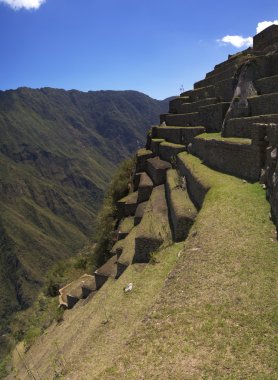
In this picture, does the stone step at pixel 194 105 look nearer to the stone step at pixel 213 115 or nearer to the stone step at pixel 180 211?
the stone step at pixel 213 115

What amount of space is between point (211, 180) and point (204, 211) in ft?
9.37

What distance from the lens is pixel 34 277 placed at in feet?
397

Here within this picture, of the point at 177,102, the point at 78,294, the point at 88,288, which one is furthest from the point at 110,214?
the point at 177,102

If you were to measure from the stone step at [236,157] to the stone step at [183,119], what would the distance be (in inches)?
316

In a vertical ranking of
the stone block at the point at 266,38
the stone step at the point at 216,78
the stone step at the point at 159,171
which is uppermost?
the stone block at the point at 266,38

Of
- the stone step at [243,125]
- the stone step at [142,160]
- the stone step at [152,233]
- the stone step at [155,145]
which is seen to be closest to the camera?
the stone step at [243,125]

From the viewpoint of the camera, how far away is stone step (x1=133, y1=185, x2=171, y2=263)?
15.9 metres

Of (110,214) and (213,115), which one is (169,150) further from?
(110,214)

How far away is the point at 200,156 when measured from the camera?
68.0 ft

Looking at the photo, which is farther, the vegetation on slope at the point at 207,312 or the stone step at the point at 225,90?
the stone step at the point at 225,90

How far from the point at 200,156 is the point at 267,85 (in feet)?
15.5

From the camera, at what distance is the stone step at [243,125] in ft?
51.2

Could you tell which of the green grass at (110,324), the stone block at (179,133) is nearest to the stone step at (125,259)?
the green grass at (110,324)

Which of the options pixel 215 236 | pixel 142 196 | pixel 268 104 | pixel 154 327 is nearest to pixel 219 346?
pixel 154 327
